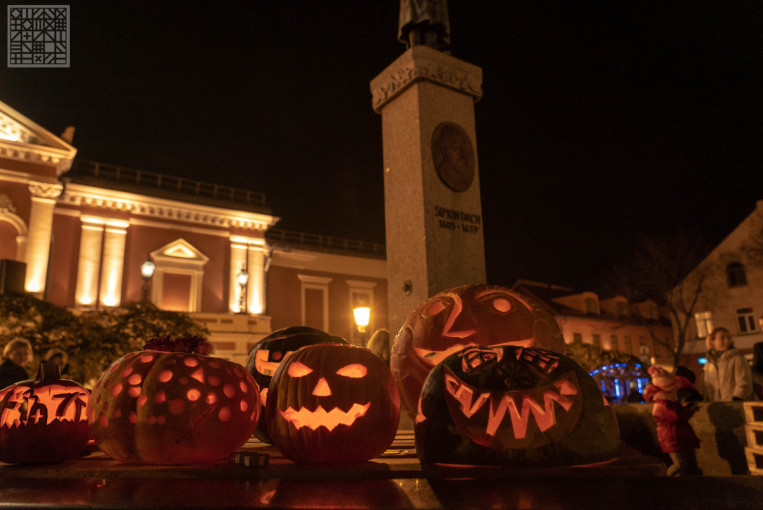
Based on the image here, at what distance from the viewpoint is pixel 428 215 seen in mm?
6773

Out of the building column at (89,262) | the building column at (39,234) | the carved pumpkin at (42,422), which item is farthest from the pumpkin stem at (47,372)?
the building column at (89,262)

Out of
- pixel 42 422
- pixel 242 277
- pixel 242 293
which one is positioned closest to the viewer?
pixel 42 422

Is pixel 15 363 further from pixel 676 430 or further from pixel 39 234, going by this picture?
→ pixel 39 234

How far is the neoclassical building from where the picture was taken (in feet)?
72.3

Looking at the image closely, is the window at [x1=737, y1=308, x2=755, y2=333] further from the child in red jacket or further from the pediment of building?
the pediment of building

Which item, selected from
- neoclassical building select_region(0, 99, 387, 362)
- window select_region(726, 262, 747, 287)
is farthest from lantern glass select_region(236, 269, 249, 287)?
window select_region(726, 262, 747, 287)

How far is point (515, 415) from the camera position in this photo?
79.7 inches

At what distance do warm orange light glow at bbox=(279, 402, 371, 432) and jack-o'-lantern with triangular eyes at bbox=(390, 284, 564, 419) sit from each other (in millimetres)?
1084

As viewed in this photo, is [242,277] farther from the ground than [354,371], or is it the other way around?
[242,277]

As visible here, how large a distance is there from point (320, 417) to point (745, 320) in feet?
119

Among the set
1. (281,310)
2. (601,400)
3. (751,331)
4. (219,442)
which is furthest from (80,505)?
(751,331)

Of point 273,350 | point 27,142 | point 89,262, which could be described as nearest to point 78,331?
point 89,262

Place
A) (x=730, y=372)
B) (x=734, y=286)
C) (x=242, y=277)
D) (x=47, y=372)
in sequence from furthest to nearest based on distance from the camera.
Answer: (x=734, y=286) → (x=242, y=277) → (x=730, y=372) → (x=47, y=372)

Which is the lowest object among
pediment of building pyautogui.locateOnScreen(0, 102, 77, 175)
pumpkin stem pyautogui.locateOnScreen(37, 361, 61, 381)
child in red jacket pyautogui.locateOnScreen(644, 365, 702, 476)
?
child in red jacket pyautogui.locateOnScreen(644, 365, 702, 476)
